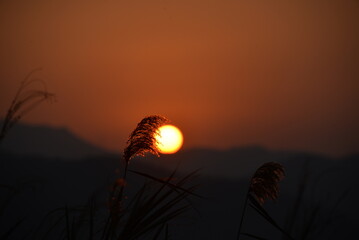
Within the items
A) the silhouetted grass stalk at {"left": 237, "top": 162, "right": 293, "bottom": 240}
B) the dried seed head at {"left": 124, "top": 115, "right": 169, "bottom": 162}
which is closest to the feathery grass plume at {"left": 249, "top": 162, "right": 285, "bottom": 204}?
the silhouetted grass stalk at {"left": 237, "top": 162, "right": 293, "bottom": 240}

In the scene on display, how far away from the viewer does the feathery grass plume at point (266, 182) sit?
314cm

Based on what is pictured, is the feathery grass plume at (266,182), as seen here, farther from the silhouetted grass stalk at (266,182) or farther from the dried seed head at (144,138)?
the dried seed head at (144,138)

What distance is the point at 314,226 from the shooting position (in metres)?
3.95

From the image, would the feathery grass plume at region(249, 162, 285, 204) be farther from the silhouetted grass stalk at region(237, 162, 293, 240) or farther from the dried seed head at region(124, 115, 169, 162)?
the dried seed head at region(124, 115, 169, 162)

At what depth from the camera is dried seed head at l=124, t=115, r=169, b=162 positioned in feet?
9.88

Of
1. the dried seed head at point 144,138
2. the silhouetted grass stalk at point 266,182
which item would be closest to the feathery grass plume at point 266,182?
the silhouetted grass stalk at point 266,182

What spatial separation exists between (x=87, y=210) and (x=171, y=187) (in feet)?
4.23

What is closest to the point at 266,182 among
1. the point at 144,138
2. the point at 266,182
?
the point at 266,182

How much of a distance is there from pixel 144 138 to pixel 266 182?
1.01 meters

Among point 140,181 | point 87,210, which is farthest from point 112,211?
point 140,181

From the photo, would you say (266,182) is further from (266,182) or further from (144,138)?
(144,138)

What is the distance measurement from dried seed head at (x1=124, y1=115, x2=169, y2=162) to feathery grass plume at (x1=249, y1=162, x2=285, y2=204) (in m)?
0.81

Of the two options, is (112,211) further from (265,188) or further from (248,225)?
(248,225)

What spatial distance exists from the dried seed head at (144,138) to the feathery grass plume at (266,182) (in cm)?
81
